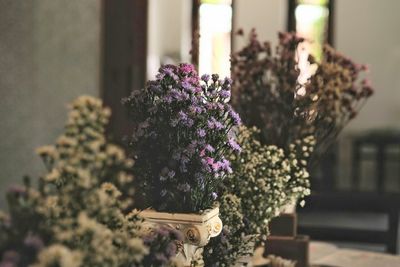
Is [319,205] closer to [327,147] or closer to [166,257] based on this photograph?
[327,147]

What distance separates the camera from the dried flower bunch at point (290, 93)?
2838 mm

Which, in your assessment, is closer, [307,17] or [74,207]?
[74,207]

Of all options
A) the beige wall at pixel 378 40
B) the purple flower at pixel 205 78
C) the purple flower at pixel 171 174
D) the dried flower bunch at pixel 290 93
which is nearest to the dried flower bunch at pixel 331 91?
the dried flower bunch at pixel 290 93

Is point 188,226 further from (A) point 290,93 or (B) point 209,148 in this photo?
(A) point 290,93

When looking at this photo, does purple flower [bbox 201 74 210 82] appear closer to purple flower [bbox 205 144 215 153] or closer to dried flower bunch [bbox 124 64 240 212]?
dried flower bunch [bbox 124 64 240 212]

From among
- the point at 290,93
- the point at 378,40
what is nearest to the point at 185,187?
the point at 290,93

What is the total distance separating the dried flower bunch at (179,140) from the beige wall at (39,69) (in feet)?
4.01

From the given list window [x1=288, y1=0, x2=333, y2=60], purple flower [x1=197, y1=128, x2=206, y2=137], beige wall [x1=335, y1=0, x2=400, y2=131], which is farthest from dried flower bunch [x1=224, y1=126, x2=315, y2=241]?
beige wall [x1=335, y1=0, x2=400, y2=131]

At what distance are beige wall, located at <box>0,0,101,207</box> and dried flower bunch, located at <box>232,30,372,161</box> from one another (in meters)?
0.95

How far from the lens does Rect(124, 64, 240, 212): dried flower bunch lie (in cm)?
200

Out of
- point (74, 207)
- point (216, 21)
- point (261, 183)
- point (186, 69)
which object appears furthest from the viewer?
point (216, 21)

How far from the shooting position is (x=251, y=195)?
247 cm

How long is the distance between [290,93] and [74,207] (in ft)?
5.50

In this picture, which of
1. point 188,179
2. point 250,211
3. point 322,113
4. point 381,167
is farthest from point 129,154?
point 381,167
